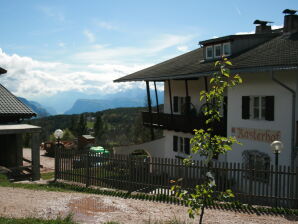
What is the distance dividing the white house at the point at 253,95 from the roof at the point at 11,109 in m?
6.36

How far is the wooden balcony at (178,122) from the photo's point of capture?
1853 cm

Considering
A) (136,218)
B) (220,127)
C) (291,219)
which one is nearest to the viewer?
(136,218)

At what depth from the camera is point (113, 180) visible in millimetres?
15117

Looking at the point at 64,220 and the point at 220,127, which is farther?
the point at 220,127

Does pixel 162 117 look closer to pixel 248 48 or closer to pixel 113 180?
pixel 248 48

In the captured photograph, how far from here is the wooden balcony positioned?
18.5 m

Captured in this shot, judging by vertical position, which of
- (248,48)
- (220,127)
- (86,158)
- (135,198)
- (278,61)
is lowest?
(135,198)

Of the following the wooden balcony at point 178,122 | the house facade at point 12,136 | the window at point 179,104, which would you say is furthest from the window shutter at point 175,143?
the house facade at point 12,136

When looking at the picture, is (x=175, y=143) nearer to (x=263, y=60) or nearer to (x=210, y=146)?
(x=263, y=60)

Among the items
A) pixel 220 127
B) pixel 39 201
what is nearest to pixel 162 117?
pixel 220 127

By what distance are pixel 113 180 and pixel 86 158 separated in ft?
5.23

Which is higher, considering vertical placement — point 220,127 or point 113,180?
point 220,127

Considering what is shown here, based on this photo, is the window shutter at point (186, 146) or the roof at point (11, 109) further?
the window shutter at point (186, 146)

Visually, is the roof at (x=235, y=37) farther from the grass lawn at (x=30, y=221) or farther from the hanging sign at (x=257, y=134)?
the grass lawn at (x=30, y=221)
